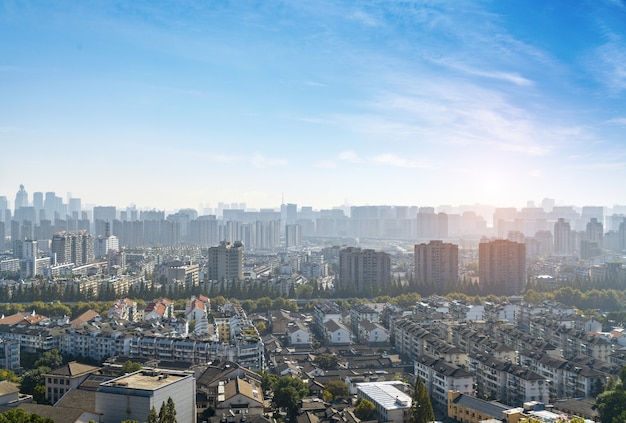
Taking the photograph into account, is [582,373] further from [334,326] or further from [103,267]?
[103,267]

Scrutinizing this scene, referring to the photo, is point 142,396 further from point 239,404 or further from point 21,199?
point 21,199

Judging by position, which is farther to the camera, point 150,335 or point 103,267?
point 103,267

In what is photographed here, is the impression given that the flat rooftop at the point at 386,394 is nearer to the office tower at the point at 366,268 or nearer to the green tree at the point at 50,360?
the green tree at the point at 50,360

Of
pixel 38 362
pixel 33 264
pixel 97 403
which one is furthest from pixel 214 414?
pixel 33 264

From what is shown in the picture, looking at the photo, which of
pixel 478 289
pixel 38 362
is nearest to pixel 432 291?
pixel 478 289

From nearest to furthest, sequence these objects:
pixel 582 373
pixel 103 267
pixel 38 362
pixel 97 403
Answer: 1. pixel 97 403
2. pixel 582 373
3. pixel 38 362
4. pixel 103 267

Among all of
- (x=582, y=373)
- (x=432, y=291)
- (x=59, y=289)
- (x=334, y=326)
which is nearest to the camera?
(x=582, y=373)

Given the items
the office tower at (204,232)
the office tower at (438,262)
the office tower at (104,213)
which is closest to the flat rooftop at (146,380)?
the office tower at (438,262)
